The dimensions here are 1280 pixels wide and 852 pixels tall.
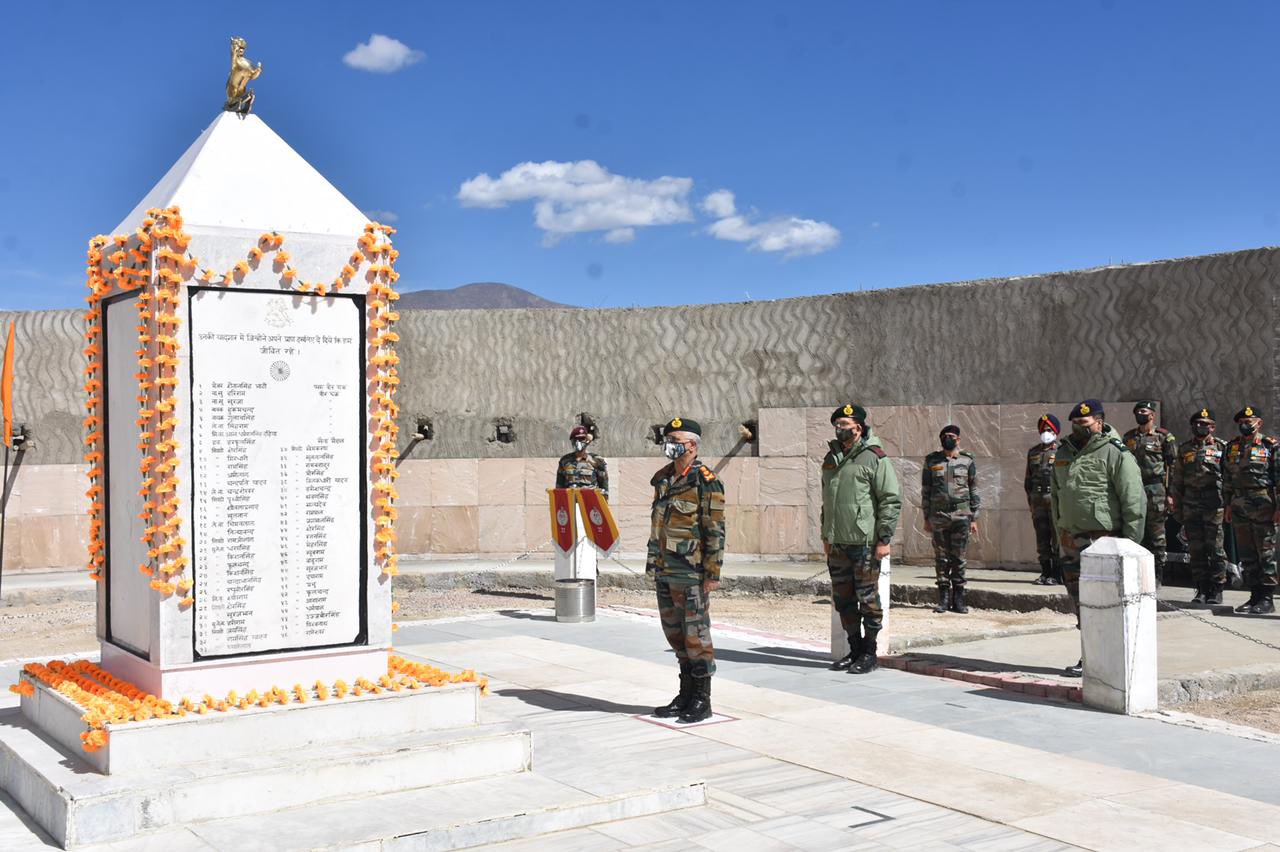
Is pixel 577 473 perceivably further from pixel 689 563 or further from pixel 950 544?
pixel 689 563

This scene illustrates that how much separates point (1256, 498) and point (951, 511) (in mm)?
2848

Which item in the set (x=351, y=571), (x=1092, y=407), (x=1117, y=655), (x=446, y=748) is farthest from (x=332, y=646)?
(x=1092, y=407)

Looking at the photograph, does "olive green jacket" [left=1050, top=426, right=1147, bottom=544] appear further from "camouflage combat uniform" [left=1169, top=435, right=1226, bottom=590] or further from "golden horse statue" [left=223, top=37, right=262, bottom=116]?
"golden horse statue" [left=223, top=37, right=262, bottom=116]

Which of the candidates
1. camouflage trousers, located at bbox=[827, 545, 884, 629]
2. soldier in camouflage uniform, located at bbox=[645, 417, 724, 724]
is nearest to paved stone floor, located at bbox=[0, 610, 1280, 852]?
soldier in camouflage uniform, located at bbox=[645, 417, 724, 724]

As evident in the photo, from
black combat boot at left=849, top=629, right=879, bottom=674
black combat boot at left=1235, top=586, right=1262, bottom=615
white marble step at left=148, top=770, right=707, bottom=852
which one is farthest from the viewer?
black combat boot at left=1235, top=586, right=1262, bottom=615

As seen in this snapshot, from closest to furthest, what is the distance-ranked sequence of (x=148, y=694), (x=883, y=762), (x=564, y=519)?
(x=148, y=694)
(x=883, y=762)
(x=564, y=519)

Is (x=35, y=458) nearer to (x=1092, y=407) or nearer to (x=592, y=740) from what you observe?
(x=592, y=740)

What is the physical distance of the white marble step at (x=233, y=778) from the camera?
5176mm

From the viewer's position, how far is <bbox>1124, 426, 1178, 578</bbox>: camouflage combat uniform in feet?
41.9

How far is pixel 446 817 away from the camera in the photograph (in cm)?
538

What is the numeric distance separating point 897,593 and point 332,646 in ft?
30.4

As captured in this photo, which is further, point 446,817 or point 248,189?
point 248,189

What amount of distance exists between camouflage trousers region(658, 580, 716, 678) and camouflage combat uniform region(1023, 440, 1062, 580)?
295 inches

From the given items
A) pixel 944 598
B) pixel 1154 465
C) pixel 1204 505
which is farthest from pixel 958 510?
pixel 1204 505
